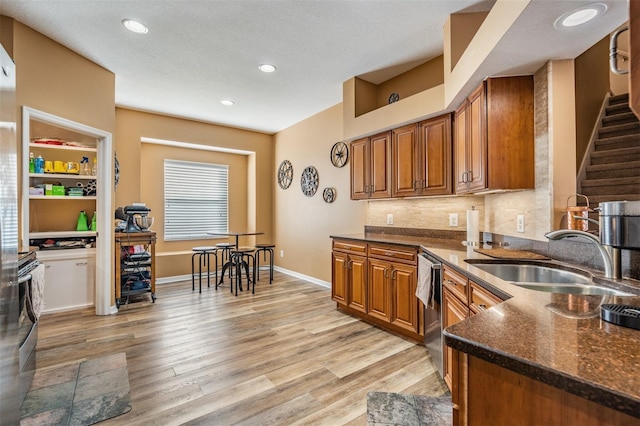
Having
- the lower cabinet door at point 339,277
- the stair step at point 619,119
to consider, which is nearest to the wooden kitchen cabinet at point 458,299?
the lower cabinet door at point 339,277

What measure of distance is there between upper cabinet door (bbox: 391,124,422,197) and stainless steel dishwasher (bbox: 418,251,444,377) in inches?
40.8

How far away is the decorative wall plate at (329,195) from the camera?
4863 mm

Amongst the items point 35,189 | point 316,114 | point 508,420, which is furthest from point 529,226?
point 35,189

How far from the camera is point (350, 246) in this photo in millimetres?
3600

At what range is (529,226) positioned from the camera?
2.33 m

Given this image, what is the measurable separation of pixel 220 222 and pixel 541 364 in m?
6.21

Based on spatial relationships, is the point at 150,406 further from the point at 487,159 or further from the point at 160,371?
the point at 487,159

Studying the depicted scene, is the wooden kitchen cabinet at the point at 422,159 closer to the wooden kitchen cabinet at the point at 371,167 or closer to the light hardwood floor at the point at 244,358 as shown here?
the wooden kitchen cabinet at the point at 371,167

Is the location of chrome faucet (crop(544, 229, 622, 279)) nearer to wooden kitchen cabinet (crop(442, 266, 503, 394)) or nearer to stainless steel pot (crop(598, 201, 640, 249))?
stainless steel pot (crop(598, 201, 640, 249))

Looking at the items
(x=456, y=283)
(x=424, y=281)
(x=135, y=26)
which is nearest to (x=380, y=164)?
(x=424, y=281)

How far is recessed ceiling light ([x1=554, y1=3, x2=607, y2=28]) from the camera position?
1563mm

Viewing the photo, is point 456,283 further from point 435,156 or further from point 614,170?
point 614,170

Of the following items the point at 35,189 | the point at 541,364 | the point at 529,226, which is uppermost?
the point at 35,189

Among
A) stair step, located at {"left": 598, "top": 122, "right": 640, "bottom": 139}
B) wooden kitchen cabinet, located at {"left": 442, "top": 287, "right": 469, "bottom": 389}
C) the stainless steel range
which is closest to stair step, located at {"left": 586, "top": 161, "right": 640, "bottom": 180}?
stair step, located at {"left": 598, "top": 122, "right": 640, "bottom": 139}
